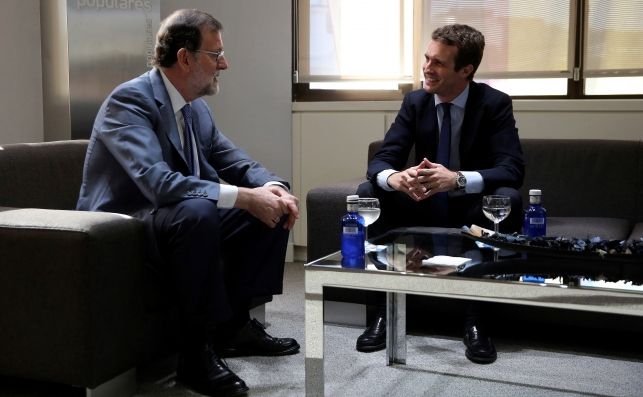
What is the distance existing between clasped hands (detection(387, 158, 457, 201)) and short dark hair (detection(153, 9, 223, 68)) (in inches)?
33.8

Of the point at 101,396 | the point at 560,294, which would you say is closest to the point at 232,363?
the point at 101,396

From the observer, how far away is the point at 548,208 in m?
3.58

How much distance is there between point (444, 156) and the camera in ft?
10.6

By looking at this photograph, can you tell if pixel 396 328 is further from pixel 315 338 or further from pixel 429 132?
pixel 429 132

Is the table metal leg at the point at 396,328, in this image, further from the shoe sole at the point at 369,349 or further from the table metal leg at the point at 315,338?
the table metal leg at the point at 315,338

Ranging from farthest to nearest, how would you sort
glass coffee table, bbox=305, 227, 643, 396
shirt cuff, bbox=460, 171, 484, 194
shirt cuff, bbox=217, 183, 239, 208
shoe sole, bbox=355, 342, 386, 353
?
shirt cuff, bbox=460, 171, 484, 194 < shoe sole, bbox=355, 342, 386, 353 < shirt cuff, bbox=217, 183, 239, 208 < glass coffee table, bbox=305, 227, 643, 396

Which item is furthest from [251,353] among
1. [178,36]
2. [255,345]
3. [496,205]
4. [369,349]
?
[178,36]

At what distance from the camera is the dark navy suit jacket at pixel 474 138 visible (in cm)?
318

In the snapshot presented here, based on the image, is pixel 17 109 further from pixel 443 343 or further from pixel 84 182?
pixel 443 343

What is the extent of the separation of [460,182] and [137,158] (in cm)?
115

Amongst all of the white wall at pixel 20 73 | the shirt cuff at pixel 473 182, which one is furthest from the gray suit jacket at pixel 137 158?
the white wall at pixel 20 73

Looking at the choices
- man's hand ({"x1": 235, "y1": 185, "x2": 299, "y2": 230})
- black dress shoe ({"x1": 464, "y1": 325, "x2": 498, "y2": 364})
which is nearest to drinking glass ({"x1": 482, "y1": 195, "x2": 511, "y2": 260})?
black dress shoe ({"x1": 464, "y1": 325, "x2": 498, "y2": 364})

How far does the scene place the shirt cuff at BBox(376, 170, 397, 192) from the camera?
10.3 ft

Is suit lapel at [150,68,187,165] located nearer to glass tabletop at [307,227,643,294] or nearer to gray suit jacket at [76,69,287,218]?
gray suit jacket at [76,69,287,218]
